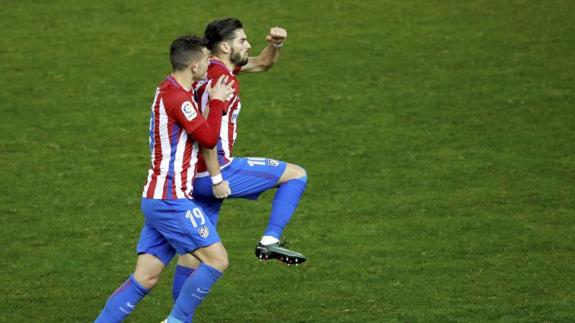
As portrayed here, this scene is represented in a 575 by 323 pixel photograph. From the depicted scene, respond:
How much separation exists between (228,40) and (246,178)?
106 cm

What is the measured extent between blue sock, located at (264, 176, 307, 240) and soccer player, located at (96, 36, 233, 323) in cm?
50

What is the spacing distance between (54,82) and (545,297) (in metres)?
9.25

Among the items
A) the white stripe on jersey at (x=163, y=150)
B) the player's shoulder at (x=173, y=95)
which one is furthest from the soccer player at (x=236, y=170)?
the player's shoulder at (x=173, y=95)

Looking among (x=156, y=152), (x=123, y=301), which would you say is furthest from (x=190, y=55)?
(x=123, y=301)

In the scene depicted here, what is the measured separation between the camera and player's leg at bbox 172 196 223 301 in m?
8.13

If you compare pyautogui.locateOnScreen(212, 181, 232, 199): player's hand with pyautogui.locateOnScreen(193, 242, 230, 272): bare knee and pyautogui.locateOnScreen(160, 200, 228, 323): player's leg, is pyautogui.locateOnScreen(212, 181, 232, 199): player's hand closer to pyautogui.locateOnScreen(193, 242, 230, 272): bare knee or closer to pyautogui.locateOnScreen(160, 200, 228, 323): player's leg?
pyautogui.locateOnScreen(160, 200, 228, 323): player's leg

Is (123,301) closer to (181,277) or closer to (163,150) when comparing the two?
(181,277)

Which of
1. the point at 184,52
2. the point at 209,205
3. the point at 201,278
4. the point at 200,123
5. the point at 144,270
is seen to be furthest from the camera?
the point at 209,205

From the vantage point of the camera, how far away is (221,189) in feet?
26.0

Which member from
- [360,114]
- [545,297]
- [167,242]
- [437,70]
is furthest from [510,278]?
[437,70]

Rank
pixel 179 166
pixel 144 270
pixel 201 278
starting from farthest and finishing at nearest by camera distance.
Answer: pixel 144 270, pixel 201 278, pixel 179 166

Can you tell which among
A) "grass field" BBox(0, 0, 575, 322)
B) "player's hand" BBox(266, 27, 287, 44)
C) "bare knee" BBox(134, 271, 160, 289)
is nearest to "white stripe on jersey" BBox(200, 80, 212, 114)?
"player's hand" BBox(266, 27, 287, 44)

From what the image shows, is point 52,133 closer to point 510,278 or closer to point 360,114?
point 360,114

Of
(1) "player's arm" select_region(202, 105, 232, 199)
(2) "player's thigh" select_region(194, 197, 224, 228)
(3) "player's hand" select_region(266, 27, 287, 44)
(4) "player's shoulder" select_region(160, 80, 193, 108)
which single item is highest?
(3) "player's hand" select_region(266, 27, 287, 44)
